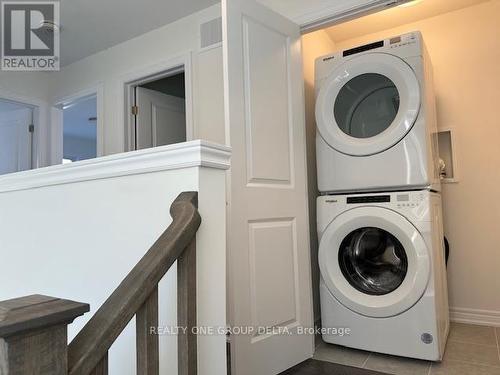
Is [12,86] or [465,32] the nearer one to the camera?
[465,32]

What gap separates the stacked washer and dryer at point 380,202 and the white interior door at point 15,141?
9.79 ft

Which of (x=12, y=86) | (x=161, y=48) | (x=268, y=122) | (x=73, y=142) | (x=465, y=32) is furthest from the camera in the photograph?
(x=73, y=142)

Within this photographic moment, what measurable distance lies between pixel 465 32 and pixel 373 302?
2101 millimetres

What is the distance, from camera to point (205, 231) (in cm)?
104

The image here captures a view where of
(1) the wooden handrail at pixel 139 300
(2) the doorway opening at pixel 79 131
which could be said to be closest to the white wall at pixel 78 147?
(2) the doorway opening at pixel 79 131

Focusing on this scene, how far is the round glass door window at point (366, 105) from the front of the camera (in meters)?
2.22

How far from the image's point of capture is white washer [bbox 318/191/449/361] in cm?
192

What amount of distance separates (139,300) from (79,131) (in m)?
6.49

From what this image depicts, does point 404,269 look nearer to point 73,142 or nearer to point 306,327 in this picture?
point 306,327

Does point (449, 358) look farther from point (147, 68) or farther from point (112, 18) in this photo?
point (112, 18)

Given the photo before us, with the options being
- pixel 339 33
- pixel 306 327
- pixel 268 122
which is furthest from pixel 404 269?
pixel 339 33

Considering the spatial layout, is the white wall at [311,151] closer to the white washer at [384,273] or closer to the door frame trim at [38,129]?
the white washer at [384,273]

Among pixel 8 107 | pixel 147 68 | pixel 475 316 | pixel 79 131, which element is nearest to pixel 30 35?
pixel 147 68

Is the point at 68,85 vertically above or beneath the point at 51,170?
above
